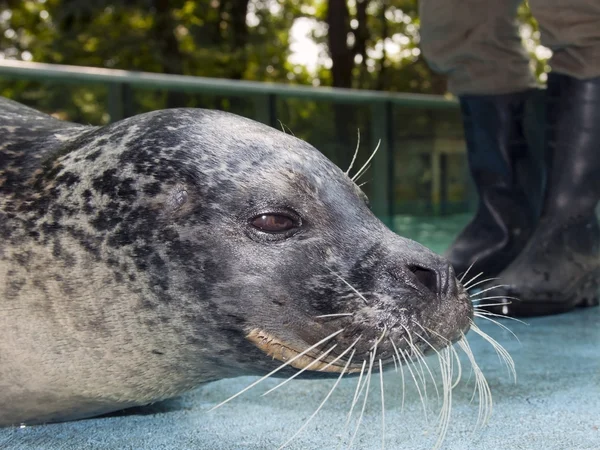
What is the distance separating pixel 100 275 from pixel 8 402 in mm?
411

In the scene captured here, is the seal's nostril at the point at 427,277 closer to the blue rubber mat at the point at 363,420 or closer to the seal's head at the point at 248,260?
the seal's head at the point at 248,260

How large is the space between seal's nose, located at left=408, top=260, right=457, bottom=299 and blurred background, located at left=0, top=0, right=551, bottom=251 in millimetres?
2671

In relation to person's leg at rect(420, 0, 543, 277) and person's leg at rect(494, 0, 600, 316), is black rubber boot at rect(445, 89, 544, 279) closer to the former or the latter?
person's leg at rect(420, 0, 543, 277)

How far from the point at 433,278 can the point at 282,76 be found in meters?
21.2

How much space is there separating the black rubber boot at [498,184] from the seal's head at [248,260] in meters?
2.30

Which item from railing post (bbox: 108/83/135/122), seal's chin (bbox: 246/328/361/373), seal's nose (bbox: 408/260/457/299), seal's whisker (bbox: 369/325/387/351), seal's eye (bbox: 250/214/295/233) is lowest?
seal's chin (bbox: 246/328/361/373)

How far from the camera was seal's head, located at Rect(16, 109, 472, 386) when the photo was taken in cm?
184

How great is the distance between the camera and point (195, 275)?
6.09ft

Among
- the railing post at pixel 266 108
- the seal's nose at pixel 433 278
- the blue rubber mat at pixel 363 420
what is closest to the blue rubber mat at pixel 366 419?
the blue rubber mat at pixel 363 420

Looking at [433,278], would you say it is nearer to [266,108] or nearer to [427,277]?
[427,277]

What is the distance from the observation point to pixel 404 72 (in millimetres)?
21625

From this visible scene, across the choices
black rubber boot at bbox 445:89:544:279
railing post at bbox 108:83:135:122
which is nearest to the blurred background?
railing post at bbox 108:83:135:122

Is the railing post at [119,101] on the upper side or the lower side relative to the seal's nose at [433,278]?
upper

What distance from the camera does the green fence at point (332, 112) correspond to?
5.93m
